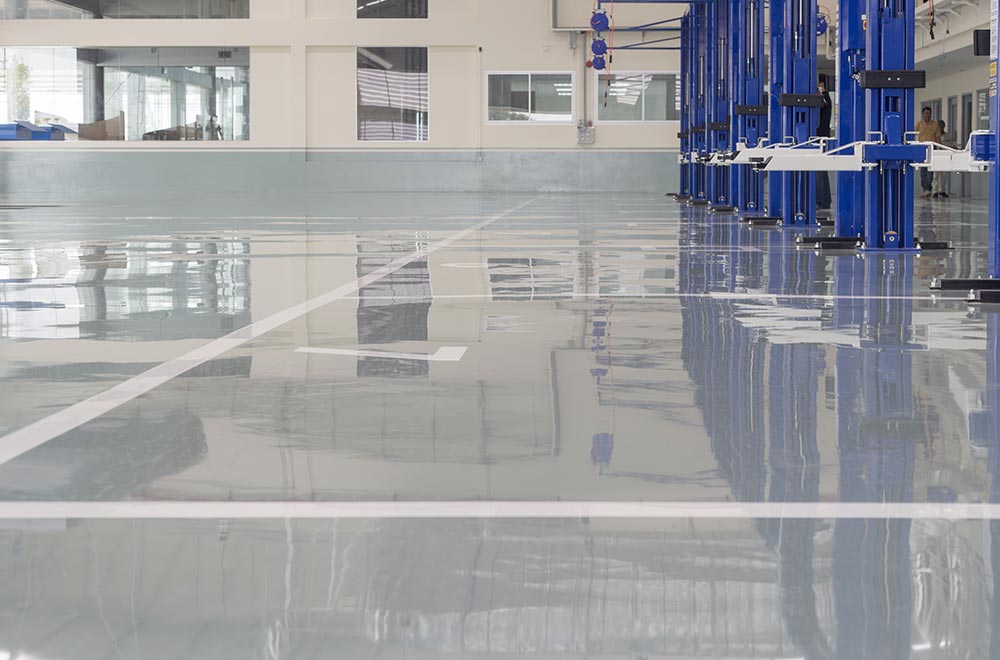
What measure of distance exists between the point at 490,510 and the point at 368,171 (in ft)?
105

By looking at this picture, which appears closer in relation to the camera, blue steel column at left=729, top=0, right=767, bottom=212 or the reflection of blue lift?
blue steel column at left=729, top=0, right=767, bottom=212

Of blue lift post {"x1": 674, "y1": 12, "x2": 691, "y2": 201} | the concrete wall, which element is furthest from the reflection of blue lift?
blue lift post {"x1": 674, "y1": 12, "x2": 691, "y2": 201}

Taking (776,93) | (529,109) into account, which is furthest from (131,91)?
(776,93)

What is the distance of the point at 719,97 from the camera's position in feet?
72.0

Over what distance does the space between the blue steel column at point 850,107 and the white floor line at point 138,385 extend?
5924mm

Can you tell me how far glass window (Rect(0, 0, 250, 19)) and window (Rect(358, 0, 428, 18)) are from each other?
110 inches

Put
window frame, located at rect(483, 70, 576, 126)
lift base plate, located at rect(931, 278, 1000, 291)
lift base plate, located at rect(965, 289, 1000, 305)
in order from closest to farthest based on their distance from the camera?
1. lift base plate, located at rect(965, 289, 1000, 305)
2. lift base plate, located at rect(931, 278, 1000, 291)
3. window frame, located at rect(483, 70, 576, 126)

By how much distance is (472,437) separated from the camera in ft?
10.8

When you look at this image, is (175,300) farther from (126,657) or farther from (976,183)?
(976,183)

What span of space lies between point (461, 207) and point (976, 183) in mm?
13172

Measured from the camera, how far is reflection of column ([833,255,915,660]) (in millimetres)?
1905

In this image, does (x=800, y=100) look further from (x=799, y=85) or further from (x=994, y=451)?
(x=994, y=451)

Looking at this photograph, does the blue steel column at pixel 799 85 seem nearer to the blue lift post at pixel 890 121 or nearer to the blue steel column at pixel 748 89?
the blue steel column at pixel 748 89

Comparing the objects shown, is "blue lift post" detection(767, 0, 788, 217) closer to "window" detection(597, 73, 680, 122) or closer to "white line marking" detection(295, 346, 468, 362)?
"white line marking" detection(295, 346, 468, 362)
